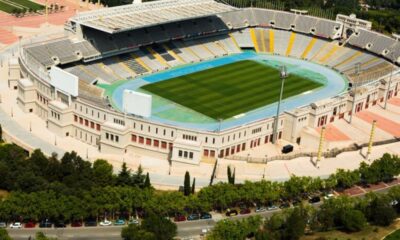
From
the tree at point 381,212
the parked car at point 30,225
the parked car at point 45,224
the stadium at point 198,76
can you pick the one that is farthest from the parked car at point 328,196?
the parked car at point 30,225

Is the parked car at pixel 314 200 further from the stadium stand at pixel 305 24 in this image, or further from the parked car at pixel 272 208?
the stadium stand at pixel 305 24

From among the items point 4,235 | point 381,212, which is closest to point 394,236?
point 381,212

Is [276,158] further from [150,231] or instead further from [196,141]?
[150,231]

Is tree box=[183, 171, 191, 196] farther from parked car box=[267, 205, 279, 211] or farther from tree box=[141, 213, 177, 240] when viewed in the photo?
parked car box=[267, 205, 279, 211]

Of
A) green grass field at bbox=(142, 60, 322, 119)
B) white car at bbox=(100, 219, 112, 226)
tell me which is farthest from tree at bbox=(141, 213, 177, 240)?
green grass field at bbox=(142, 60, 322, 119)

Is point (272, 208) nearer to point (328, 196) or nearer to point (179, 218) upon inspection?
point (328, 196)

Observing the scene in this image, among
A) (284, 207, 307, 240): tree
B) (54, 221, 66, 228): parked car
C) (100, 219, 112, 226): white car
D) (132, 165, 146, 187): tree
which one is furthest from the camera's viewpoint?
(132, 165, 146, 187): tree
